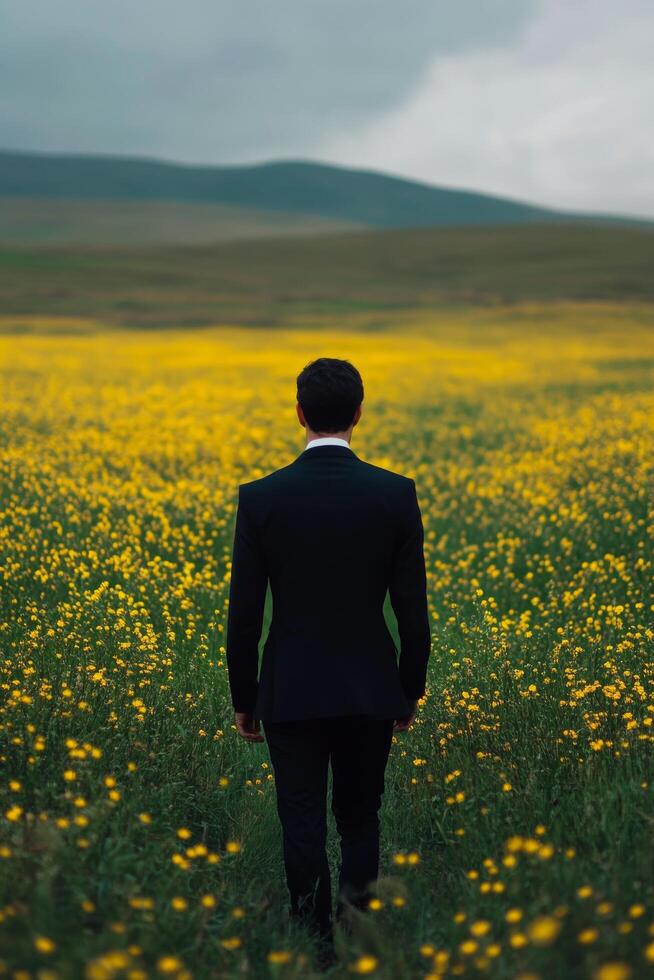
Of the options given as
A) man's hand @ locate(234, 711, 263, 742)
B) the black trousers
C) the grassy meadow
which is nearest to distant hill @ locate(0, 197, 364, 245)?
the grassy meadow

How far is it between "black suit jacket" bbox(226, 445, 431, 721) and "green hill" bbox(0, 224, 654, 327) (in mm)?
42586

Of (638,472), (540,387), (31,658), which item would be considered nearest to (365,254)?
(540,387)

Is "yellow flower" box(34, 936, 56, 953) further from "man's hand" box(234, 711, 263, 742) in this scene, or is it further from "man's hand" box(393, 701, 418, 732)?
"man's hand" box(393, 701, 418, 732)

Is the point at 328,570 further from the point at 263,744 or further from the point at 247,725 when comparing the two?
the point at 263,744

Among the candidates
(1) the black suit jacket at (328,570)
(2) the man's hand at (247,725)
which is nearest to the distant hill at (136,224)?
(2) the man's hand at (247,725)

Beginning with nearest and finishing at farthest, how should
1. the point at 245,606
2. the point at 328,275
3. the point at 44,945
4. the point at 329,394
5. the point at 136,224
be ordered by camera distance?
the point at 44,945
the point at 329,394
the point at 245,606
the point at 328,275
the point at 136,224

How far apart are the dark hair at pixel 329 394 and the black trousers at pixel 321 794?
113cm

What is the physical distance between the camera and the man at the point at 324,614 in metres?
3.54

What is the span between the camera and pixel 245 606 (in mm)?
3705

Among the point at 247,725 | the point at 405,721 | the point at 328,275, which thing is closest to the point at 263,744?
the point at 247,725

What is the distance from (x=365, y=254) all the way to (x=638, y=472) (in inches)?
2604

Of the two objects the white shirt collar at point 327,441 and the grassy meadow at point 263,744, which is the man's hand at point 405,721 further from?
the white shirt collar at point 327,441

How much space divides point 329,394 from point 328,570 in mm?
662

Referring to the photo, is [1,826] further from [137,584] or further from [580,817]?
[137,584]
